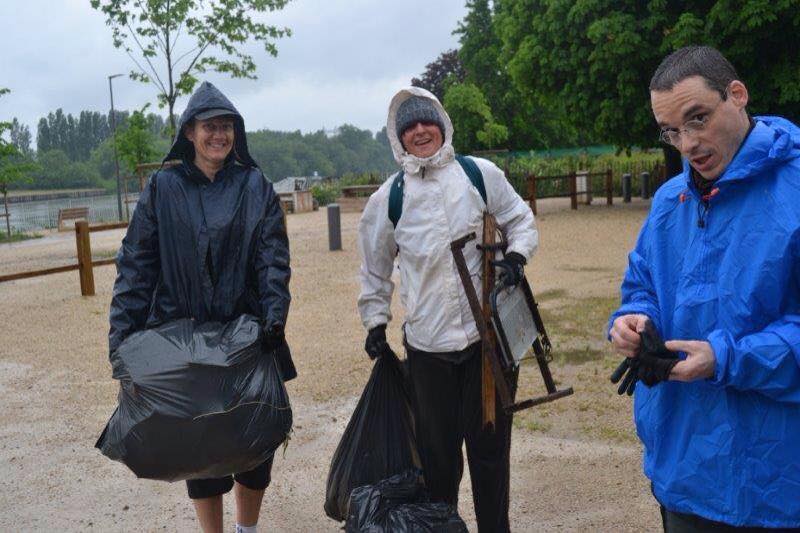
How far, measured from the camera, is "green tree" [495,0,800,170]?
1180 centimetres

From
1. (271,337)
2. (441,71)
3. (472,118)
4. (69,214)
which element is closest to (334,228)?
(271,337)

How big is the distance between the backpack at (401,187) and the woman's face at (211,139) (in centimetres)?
71

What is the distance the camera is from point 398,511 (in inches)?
117

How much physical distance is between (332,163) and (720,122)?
75.0 metres

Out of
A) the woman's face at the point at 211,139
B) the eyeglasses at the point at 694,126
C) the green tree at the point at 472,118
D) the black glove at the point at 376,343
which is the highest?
the green tree at the point at 472,118

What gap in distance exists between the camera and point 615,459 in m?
4.51

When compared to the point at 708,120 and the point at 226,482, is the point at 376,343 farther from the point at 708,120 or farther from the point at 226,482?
the point at 708,120

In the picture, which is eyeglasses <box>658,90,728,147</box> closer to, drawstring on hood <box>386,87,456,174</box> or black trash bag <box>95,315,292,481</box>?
drawstring on hood <box>386,87,456,174</box>

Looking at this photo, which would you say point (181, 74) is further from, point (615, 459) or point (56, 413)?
point (615, 459)

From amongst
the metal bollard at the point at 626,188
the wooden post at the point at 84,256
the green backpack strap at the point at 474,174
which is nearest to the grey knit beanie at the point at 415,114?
the green backpack strap at the point at 474,174

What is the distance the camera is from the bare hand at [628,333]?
1.89 meters

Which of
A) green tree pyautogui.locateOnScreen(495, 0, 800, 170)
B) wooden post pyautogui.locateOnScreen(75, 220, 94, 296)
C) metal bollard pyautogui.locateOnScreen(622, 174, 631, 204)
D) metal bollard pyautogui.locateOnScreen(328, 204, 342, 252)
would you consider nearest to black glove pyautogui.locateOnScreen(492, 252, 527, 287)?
wooden post pyautogui.locateOnScreen(75, 220, 94, 296)

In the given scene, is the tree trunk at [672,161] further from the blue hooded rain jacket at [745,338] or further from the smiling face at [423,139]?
the blue hooded rain jacket at [745,338]

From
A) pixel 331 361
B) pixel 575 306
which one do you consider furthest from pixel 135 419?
pixel 575 306
